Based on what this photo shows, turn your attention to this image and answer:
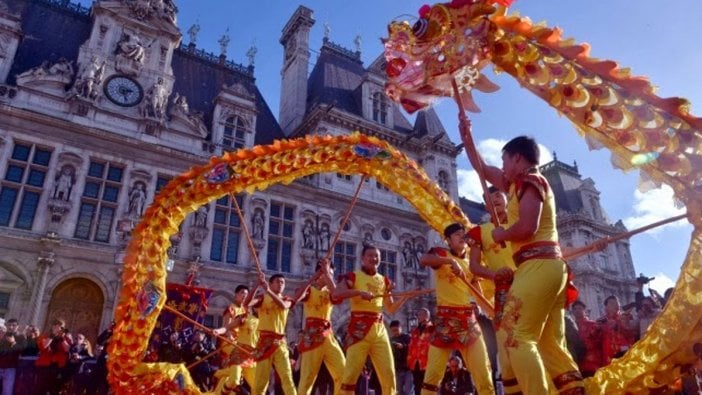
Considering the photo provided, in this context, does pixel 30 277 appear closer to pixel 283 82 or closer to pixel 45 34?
pixel 45 34

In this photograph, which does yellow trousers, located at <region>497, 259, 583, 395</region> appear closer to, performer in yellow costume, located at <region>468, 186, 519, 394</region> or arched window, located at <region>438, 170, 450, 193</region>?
performer in yellow costume, located at <region>468, 186, 519, 394</region>

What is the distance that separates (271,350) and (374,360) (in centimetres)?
168

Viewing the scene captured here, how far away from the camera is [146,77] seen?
19719 millimetres

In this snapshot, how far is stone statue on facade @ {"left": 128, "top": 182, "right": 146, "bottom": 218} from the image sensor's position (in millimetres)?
17328

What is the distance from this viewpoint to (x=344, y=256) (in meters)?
21.8

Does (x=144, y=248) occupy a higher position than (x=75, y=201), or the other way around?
(x=75, y=201)

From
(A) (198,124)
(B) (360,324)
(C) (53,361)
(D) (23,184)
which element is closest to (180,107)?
(A) (198,124)

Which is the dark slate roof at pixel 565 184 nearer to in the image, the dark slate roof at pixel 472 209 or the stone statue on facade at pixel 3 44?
the dark slate roof at pixel 472 209

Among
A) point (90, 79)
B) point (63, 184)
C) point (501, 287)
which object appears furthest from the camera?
point (90, 79)

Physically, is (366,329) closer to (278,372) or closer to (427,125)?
(278,372)

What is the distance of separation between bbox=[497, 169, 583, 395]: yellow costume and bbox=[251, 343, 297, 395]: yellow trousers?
13.5ft

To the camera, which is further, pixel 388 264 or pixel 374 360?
pixel 388 264

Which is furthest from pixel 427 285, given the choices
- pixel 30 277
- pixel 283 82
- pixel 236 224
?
pixel 30 277

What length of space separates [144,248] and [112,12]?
1731cm
